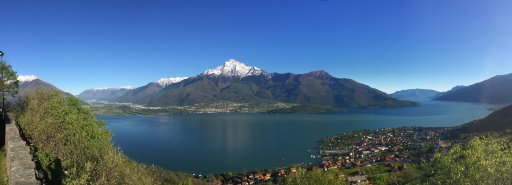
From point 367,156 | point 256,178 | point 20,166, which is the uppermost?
point 20,166

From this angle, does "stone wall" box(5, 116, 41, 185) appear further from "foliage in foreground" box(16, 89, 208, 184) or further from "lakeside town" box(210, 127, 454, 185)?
"lakeside town" box(210, 127, 454, 185)

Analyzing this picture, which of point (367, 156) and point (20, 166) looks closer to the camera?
point (20, 166)

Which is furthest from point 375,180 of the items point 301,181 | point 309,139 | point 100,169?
point 309,139

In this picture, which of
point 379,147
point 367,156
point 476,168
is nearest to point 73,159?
point 476,168

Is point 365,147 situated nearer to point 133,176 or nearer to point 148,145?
point 148,145

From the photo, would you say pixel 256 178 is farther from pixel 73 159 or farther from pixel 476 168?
pixel 476 168


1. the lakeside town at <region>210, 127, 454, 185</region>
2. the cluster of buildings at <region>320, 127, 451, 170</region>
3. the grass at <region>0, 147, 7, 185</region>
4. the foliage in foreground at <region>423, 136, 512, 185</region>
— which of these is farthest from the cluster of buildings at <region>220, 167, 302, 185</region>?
the grass at <region>0, 147, 7, 185</region>

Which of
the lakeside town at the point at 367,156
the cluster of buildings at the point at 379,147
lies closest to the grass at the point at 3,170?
the lakeside town at the point at 367,156

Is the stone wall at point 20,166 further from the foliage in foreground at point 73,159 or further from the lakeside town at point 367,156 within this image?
the lakeside town at point 367,156
